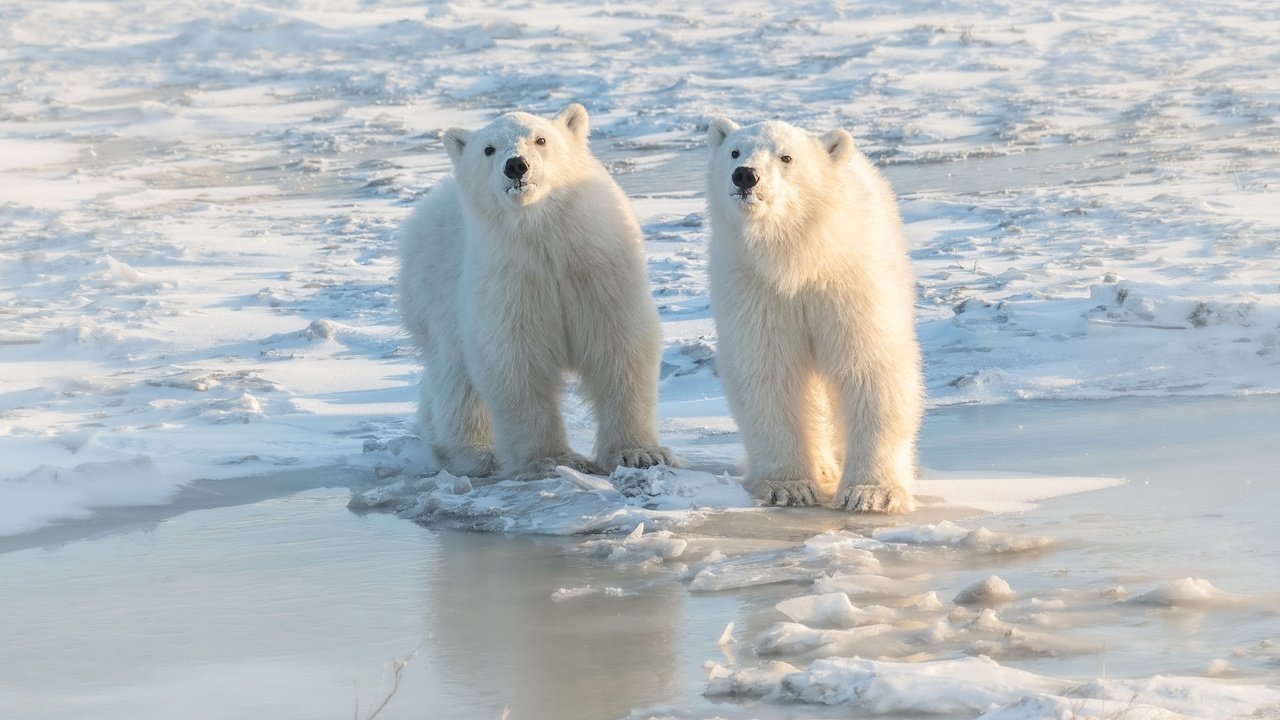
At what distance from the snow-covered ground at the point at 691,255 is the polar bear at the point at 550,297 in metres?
0.35

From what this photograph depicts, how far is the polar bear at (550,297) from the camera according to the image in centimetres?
557

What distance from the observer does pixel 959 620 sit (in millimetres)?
3631

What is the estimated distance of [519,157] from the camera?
5.45m

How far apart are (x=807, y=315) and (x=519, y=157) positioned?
3.74ft

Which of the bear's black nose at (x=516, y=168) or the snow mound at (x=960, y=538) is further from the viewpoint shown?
the bear's black nose at (x=516, y=168)

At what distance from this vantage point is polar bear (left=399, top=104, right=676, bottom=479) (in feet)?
18.3

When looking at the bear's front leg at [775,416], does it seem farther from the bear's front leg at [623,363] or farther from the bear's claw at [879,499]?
Result: the bear's front leg at [623,363]

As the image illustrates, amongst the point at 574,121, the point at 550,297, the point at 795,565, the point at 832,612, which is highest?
the point at 574,121

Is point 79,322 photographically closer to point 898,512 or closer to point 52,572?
point 52,572

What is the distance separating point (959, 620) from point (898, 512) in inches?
52.0

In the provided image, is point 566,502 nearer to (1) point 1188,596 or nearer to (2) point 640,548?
(2) point 640,548

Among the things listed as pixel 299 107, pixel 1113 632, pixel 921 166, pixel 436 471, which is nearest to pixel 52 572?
pixel 436 471

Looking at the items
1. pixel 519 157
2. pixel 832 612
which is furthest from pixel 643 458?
pixel 832 612

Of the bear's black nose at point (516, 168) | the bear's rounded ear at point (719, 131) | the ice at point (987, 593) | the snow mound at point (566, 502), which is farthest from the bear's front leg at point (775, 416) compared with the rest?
the ice at point (987, 593)
